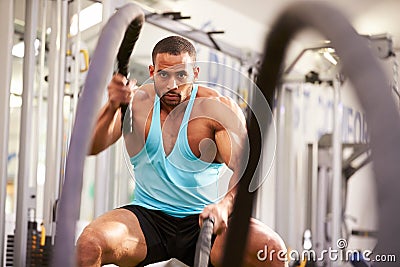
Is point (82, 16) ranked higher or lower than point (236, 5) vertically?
lower

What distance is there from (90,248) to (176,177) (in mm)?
415

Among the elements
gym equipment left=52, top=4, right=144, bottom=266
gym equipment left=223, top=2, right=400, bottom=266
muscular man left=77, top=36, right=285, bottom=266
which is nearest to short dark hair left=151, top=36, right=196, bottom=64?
muscular man left=77, top=36, right=285, bottom=266

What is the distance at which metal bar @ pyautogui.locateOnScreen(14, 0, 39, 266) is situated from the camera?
11.1 feet

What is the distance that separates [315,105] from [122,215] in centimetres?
359

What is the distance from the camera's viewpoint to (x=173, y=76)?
7.07 feet

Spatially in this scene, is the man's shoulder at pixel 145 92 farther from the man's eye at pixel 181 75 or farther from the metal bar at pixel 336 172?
the metal bar at pixel 336 172

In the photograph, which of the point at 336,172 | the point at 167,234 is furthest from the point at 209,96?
the point at 336,172

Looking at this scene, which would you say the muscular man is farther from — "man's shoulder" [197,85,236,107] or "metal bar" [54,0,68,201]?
"metal bar" [54,0,68,201]

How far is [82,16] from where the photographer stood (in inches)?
158

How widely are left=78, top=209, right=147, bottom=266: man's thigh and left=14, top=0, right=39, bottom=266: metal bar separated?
1.48m

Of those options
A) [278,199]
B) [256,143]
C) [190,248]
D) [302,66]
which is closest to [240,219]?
[256,143]

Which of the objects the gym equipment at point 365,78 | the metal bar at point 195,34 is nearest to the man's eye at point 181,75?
the gym equipment at point 365,78

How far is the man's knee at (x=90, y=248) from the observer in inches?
74.6

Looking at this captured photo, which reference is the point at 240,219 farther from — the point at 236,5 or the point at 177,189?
the point at 236,5
